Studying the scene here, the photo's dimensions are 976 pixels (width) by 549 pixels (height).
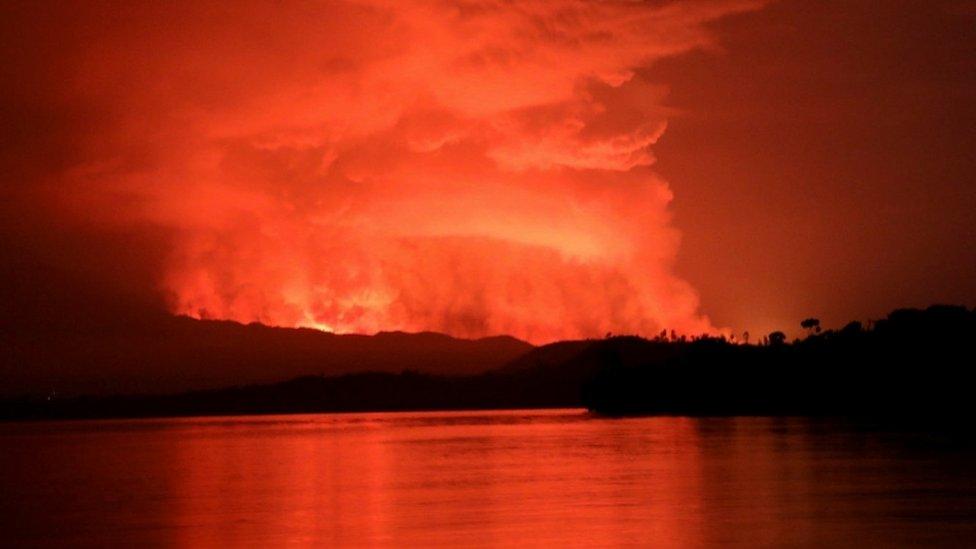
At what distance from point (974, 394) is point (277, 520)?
102 meters

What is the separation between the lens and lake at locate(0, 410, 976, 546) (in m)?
29.6

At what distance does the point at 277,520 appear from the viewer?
111 ft

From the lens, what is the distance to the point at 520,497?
38844 mm

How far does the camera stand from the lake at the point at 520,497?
29625mm

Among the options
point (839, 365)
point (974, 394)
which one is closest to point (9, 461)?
point (974, 394)

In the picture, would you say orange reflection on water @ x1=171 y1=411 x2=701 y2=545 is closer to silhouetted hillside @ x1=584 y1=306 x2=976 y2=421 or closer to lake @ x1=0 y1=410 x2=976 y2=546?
lake @ x1=0 y1=410 x2=976 y2=546

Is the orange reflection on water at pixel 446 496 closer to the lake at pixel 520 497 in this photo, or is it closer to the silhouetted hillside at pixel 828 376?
the lake at pixel 520 497

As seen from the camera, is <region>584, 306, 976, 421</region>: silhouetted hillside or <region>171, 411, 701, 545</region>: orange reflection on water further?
<region>584, 306, 976, 421</region>: silhouetted hillside

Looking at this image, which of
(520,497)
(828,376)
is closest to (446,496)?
(520,497)

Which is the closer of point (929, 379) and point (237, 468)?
point (237, 468)

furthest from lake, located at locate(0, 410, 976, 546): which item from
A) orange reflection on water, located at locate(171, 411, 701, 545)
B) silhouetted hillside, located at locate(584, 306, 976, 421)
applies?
silhouetted hillside, located at locate(584, 306, 976, 421)

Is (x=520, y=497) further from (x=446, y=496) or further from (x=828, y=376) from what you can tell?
(x=828, y=376)

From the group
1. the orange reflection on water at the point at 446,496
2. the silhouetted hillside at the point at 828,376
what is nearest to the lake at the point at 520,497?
the orange reflection on water at the point at 446,496

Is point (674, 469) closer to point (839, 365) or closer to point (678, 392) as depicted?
point (839, 365)
